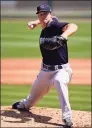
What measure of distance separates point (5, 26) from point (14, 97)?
63.5 feet

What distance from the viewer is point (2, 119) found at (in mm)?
6301

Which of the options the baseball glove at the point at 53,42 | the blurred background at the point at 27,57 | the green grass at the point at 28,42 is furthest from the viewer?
the green grass at the point at 28,42

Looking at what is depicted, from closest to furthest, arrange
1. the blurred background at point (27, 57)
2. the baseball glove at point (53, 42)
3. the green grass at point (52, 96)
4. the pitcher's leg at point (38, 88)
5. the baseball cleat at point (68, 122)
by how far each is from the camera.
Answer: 1. the baseball glove at point (53, 42)
2. the baseball cleat at point (68, 122)
3. the pitcher's leg at point (38, 88)
4. the green grass at point (52, 96)
5. the blurred background at point (27, 57)

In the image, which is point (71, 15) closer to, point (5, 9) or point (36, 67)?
point (5, 9)

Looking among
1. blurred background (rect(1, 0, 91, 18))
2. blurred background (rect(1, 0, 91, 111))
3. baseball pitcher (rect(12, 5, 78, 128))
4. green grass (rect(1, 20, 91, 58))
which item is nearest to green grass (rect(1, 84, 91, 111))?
blurred background (rect(1, 0, 91, 111))

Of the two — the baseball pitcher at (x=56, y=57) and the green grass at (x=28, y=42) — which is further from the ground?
the green grass at (x=28, y=42)

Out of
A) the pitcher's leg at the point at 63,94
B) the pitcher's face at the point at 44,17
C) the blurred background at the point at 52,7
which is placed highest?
the blurred background at the point at 52,7

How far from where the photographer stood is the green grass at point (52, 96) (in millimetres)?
8266

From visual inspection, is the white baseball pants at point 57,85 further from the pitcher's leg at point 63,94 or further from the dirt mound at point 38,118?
the dirt mound at point 38,118

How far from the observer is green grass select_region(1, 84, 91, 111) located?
827 centimetres

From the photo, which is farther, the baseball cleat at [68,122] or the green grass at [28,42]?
the green grass at [28,42]

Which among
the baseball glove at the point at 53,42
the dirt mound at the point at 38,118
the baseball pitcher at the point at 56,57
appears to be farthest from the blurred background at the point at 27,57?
the baseball glove at the point at 53,42

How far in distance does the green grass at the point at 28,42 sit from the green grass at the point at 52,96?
19.7 ft

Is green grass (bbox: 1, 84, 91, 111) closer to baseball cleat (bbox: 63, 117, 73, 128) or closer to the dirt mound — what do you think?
the dirt mound
